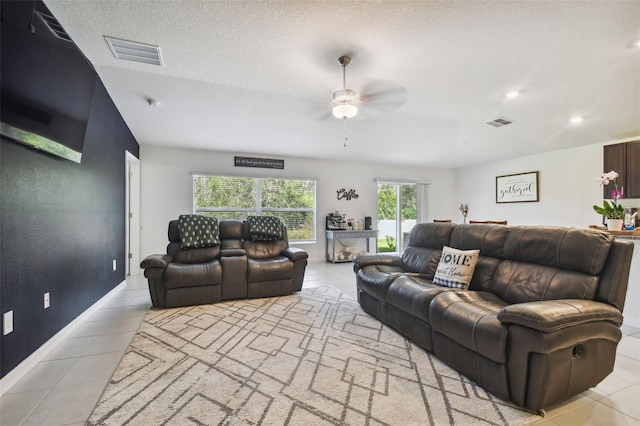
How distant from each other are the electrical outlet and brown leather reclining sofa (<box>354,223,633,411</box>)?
8.79 feet

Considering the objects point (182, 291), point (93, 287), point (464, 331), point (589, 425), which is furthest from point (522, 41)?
point (93, 287)

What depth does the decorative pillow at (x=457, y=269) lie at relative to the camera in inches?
96.2

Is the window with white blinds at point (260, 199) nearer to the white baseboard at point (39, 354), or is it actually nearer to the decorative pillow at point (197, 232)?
the decorative pillow at point (197, 232)

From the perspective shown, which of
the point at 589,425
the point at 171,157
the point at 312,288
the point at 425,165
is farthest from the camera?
the point at 425,165

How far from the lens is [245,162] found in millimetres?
6000

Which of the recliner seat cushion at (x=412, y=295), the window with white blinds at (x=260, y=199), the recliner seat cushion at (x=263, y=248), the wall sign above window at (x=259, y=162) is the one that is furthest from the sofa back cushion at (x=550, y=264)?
the wall sign above window at (x=259, y=162)

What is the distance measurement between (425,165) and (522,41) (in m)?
5.29

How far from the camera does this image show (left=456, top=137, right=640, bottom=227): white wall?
522cm

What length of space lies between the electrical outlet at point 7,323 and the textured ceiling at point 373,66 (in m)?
2.08

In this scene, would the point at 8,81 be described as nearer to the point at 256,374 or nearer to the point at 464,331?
the point at 256,374

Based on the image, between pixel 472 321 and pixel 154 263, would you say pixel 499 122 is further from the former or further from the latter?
pixel 154 263

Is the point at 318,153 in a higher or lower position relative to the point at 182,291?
higher

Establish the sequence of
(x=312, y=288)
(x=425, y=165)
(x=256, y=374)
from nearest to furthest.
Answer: (x=256, y=374), (x=312, y=288), (x=425, y=165)

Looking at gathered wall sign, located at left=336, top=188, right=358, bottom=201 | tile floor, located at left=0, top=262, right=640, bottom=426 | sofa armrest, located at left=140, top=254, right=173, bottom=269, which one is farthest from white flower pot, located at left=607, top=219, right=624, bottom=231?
sofa armrest, located at left=140, top=254, right=173, bottom=269
